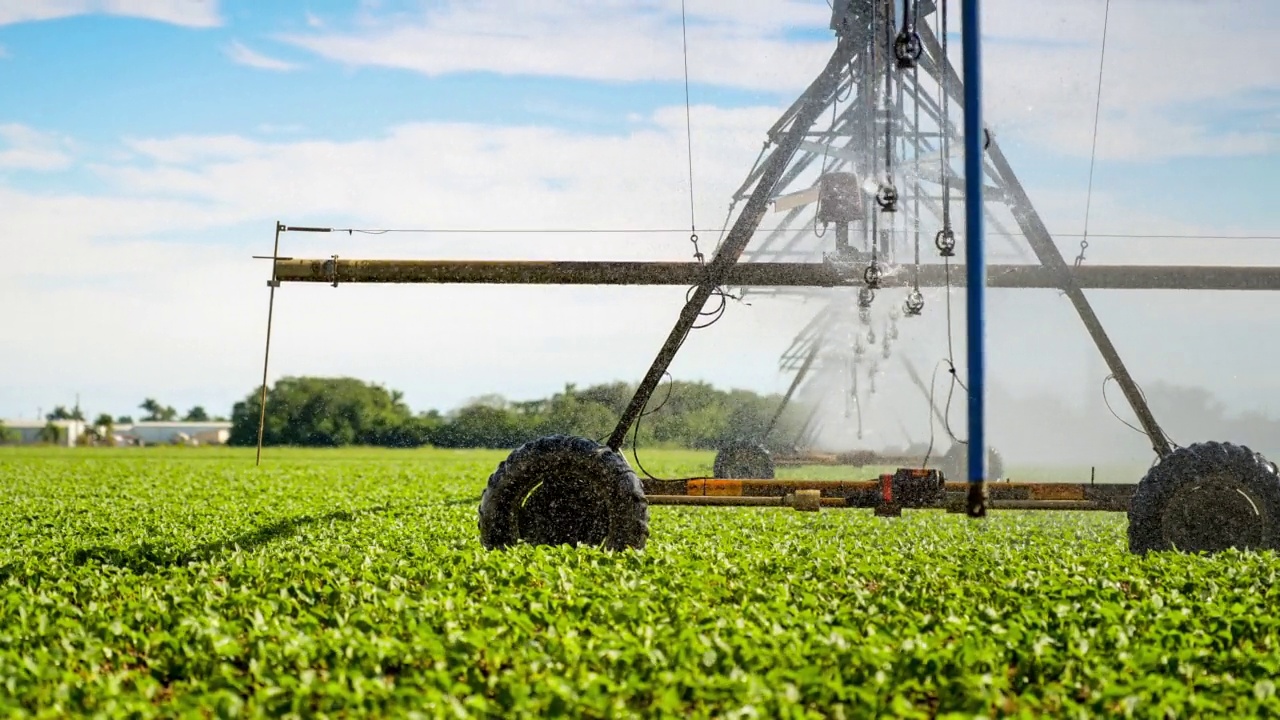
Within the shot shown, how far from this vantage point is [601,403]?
34.9 m

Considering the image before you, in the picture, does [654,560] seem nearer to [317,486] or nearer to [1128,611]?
[1128,611]

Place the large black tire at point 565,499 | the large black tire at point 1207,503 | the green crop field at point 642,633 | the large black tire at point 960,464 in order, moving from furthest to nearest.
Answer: the large black tire at point 960,464 → the large black tire at point 1207,503 → the large black tire at point 565,499 → the green crop field at point 642,633

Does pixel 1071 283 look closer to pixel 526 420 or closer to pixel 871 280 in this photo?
pixel 871 280

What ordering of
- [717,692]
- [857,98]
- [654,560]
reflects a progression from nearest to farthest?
[717,692], [654,560], [857,98]

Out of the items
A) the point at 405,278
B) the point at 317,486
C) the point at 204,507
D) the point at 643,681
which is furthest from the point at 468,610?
the point at 317,486

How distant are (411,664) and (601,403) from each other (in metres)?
28.7

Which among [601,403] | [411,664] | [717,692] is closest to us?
[717,692]

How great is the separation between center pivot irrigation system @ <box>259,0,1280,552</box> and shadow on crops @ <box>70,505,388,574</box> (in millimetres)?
1510

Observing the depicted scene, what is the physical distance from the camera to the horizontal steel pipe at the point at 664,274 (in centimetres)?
1139

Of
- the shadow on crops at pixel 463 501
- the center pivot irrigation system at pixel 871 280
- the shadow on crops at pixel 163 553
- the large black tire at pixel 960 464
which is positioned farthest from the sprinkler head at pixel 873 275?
the large black tire at pixel 960 464

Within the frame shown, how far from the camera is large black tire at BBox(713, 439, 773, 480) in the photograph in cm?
1806

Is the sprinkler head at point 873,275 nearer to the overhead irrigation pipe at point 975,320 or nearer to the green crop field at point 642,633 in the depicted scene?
the green crop field at point 642,633

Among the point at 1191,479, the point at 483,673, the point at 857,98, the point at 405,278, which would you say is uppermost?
the point at 857,98

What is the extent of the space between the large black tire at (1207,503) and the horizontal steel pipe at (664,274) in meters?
2.06
